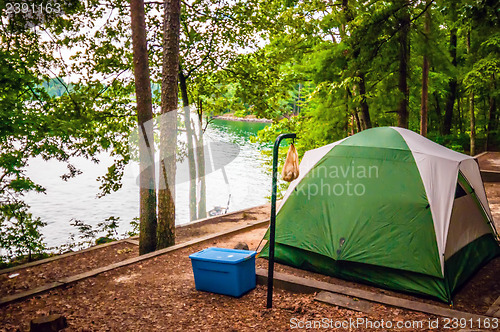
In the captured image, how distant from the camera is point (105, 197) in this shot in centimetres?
2489

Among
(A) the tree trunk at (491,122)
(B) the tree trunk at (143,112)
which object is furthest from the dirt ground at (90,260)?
(A) the tree trunk at (491,122)

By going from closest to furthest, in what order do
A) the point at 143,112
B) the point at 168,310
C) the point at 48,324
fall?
the point at 48,324
the point at 168,310
the point at 143,112

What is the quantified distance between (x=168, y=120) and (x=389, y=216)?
4719 mm

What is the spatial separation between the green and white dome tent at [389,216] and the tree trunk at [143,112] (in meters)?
3.11

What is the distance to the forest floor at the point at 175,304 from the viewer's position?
4465 millimetres

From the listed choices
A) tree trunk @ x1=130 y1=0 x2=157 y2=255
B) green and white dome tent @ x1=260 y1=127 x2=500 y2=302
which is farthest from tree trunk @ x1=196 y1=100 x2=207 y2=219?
green and white dome tent @ x1=260 y1=127 x2=500 y2=302

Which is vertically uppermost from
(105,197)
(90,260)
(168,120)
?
(168,120)

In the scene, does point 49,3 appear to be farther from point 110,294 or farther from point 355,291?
point 355,291

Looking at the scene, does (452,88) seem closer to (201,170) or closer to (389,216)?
(201,170)

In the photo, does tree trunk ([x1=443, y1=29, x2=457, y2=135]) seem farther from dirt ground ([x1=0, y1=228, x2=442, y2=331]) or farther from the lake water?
dirt ground ([x1=0, y1=228, x2=442, y2=331])

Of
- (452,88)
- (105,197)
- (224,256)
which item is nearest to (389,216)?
(224,256)

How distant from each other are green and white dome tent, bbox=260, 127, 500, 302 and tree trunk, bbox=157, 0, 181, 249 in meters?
2.76

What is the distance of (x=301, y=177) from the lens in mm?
6625

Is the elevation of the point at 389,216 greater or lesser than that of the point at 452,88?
lesser
